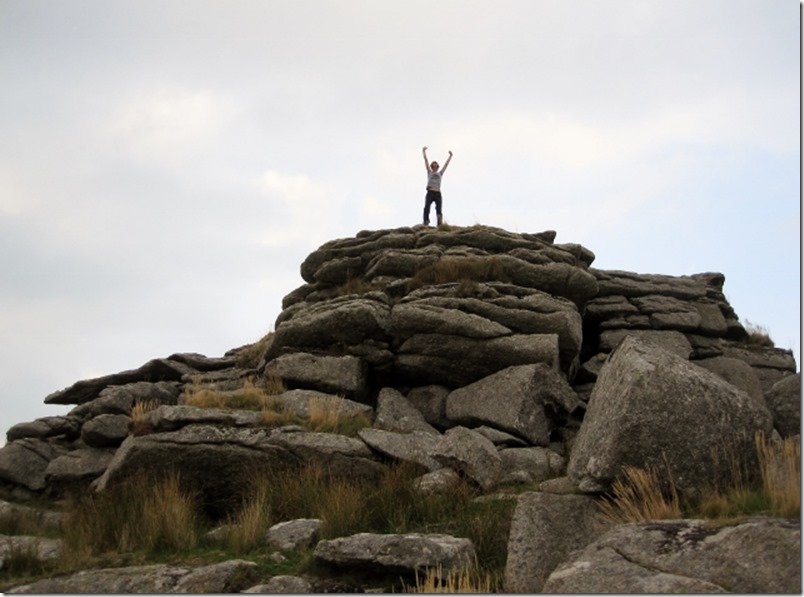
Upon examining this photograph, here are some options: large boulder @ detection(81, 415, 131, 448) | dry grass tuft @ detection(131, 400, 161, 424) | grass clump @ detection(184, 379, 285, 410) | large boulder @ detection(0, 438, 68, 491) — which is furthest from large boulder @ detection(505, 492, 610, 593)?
large boulder @ detection(0, 438, 68, 491)

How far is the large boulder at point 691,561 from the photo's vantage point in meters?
6.90

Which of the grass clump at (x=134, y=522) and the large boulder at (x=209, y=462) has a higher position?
the large boulder at (x=209, y=462)

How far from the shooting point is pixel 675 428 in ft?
32.1

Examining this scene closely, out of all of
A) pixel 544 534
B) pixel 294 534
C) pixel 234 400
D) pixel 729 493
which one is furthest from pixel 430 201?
pixel 729 493

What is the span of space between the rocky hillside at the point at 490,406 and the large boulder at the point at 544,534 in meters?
0.03

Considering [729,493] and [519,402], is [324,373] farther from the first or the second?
[729,493]

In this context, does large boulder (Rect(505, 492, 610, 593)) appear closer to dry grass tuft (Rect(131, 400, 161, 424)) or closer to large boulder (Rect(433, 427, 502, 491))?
large boulder (Rect(433, 427, 502, 491))

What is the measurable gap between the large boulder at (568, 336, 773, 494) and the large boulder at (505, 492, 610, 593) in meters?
0.39

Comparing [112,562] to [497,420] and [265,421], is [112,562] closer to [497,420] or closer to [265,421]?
[265,421]

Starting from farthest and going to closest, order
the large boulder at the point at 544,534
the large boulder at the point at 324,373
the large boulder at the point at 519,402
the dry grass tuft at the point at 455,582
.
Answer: the large boulder at the point at 324,373
the large boulder at the point at 519,402
the large boulder at the point at 544,534
the dry grass tuft at the point at 455,582

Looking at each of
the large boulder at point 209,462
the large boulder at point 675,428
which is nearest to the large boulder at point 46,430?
the large boulder at point 209,462

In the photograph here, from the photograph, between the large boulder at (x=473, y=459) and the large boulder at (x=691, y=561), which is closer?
the large boulder at (x=691, y=561)

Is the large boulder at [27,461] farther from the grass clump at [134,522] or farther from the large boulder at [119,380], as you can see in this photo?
the grass clump at [134,522]

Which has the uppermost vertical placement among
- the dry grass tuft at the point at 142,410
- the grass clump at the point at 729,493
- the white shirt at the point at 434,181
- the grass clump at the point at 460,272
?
the white shirt at the point at 434,181
